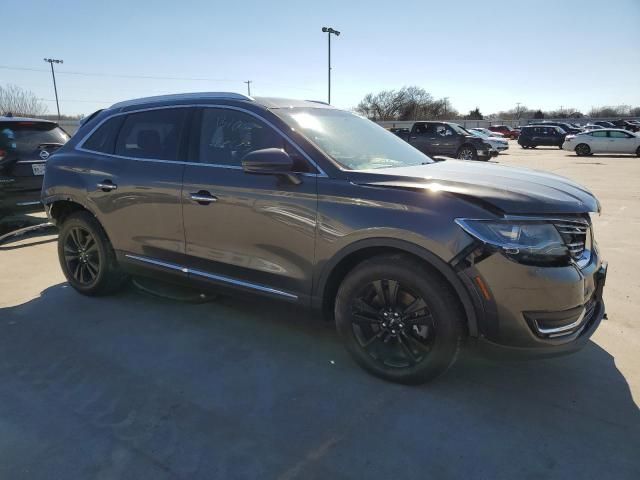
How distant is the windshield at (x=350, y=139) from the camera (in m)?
3.28

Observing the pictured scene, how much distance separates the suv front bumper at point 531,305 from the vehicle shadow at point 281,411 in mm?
432

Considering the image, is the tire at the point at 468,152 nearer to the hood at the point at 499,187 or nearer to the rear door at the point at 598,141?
the rear door at the point at 598,141

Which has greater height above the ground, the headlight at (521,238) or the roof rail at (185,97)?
the roof rail at (185,97)

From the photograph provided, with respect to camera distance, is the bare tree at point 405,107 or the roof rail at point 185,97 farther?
the bare tree at point 405,107

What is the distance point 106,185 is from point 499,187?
3.22 m

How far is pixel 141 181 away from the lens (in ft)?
12.8

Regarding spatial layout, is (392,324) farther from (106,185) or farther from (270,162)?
(106,185)

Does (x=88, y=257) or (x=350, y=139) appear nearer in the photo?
(x=350, y=139)

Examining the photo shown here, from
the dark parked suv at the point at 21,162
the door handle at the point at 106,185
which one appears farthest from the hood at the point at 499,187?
the dark parked suv at the point at 21,162

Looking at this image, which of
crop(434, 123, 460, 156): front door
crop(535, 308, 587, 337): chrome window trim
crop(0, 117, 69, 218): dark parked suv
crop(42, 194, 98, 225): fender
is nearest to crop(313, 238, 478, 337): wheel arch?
crop(535, 308, 587, 337): chrome window trim

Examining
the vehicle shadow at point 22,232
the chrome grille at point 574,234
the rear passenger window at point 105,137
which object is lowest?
the vehicle shadow at point 22,232

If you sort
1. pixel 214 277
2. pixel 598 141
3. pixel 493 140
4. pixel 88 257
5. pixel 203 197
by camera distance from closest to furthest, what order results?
pixel 203 197, pixel 214 277, pixel 88 257, pixel 493 140, pixel 598 141

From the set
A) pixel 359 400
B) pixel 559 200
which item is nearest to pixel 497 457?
pixel 359 400

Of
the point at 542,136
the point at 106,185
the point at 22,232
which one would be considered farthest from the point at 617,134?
the point at 106,185
